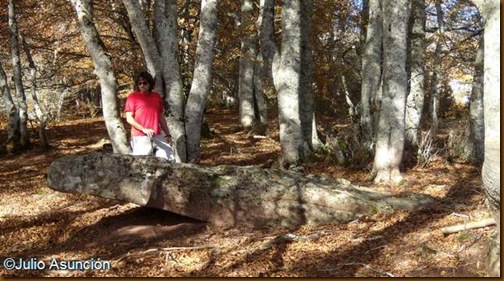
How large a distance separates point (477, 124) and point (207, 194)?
23.6 ft

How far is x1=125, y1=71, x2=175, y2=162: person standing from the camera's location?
687cm

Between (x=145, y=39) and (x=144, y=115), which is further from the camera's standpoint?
(x=145, y=39)

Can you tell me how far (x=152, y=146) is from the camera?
712 centimetres

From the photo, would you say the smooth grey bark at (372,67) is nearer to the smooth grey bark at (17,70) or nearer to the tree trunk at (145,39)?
the tree trunk at (145,39)

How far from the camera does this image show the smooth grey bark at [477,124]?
1049cm

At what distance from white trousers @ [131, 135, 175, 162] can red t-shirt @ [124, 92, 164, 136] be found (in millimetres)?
110

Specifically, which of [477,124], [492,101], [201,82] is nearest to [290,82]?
[201,82]

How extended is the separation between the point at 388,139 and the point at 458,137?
3.44m

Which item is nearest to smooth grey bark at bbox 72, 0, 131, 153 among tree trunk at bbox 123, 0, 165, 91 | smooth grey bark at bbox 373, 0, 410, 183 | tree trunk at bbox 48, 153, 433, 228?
tree trunk at bbox 123, 0, 165, 91

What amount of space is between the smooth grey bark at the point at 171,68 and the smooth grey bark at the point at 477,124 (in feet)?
21.6

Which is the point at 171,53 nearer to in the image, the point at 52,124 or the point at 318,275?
the point at 318,275

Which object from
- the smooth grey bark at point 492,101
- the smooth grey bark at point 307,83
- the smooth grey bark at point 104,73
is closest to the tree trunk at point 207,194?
the smooth grey bark at point 104,73

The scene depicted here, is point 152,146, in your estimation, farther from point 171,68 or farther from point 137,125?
point 171,68

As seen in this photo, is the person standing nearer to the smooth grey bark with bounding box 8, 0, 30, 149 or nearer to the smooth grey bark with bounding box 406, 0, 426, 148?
the smooth grey bark with bounding box 406, 0, 426, 148
